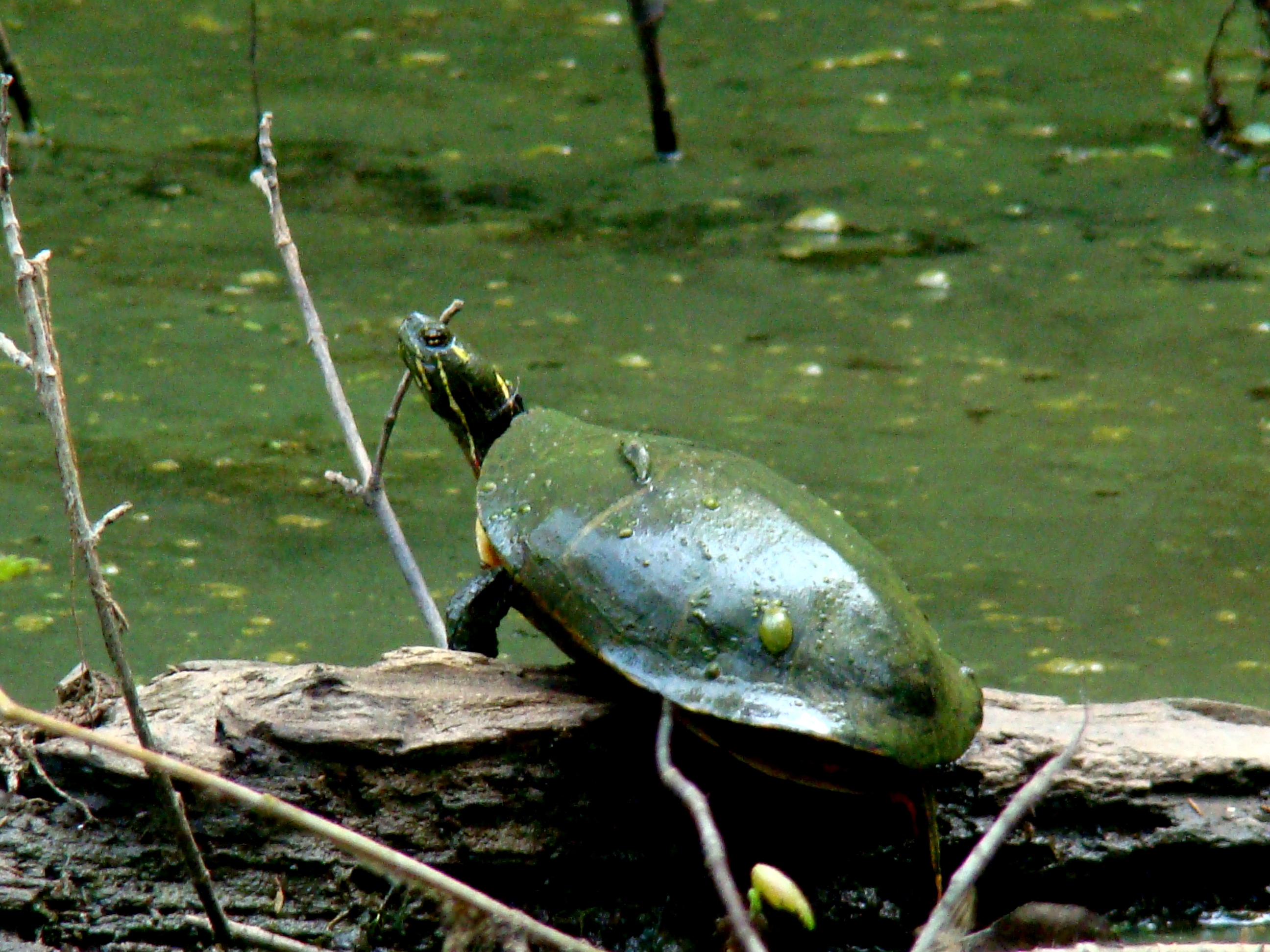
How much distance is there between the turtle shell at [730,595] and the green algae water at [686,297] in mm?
737

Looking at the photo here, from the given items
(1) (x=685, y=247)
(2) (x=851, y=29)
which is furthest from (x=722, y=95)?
(1) (x=685, y=247)

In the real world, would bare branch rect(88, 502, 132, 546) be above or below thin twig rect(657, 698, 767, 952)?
above

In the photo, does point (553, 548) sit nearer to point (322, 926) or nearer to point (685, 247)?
point (322, 926)

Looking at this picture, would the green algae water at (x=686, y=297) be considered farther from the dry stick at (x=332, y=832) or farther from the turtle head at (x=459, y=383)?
the dry stick at (x=332, y=832)

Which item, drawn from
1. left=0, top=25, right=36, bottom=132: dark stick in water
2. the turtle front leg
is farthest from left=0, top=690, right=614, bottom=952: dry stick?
left=0, top=25, right=36, bottom=132: dark stick in water

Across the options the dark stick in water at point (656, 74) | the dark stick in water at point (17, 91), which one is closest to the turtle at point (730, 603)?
the dark stick in water at point (656, 74)

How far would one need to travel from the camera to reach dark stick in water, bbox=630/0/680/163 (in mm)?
5098

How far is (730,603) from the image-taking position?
6.07ft

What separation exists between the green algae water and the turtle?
698mm

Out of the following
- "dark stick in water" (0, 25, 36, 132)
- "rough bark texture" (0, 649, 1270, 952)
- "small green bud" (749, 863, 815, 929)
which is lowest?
"rough bark texture" (0, 649, 1270, 952)

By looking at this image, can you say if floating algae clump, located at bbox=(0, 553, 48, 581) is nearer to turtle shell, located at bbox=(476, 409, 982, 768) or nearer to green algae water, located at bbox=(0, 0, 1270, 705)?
green algae water, located at bbox=(0, 0, 1270, 705)

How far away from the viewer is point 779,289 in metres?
4.57

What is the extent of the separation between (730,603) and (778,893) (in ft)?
1.33

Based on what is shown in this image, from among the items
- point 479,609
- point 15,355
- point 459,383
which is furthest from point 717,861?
point 459,383
